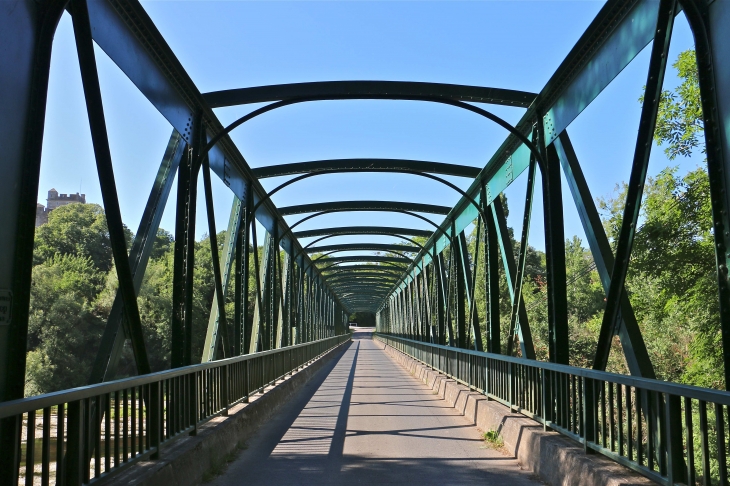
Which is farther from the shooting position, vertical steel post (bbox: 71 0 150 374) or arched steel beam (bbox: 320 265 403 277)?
arched steel beam (bbox: 320 265 403 277)

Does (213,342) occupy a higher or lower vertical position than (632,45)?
lower

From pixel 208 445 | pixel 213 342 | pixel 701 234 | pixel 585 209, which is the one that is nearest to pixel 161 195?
pixel 208 445

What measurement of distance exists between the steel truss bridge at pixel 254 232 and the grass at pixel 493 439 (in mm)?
416

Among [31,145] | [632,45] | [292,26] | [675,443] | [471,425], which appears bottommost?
[471,425]

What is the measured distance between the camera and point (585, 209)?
21.2 feet

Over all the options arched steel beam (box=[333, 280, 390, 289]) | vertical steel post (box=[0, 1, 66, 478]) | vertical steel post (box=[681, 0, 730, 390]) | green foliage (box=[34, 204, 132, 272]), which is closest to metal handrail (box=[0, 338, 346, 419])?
vertical steel post (box=[0, 1, 66, 478])

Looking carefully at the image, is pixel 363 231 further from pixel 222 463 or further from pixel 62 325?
pixel 222 463

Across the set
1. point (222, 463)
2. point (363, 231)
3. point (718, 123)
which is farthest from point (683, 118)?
point (222, 463)

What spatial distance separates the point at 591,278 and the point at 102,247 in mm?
36816

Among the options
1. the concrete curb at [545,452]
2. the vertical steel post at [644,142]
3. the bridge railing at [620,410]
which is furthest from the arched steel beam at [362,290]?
the vertical steel post at [644,142]

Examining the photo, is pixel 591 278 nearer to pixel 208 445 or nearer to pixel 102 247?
pixel 102 247

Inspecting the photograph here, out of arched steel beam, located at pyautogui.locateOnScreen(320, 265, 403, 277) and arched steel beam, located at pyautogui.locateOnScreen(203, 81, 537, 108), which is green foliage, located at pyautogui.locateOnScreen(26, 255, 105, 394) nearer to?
arched steel beam, located at pyautogui.locateOnScreen(320, 265, 403, 277)

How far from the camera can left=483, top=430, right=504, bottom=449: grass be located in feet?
24.4

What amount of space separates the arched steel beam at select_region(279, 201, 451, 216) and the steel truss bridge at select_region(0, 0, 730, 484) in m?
3.74
